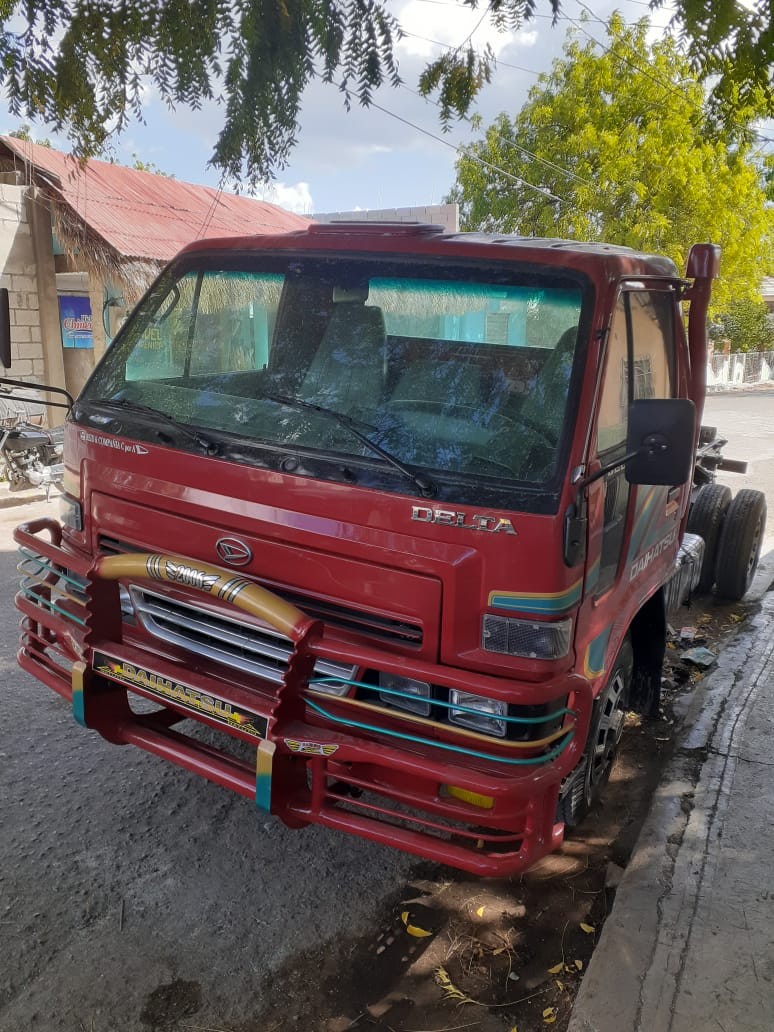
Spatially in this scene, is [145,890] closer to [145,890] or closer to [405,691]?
[145,890]

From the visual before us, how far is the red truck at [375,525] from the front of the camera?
261cm

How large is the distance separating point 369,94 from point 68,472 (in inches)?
74.0

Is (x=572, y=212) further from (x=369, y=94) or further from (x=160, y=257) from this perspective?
(x=369, y=94)

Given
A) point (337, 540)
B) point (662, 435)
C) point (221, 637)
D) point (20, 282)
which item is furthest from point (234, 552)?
point (20, 282)

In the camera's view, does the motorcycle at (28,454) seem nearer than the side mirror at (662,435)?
No

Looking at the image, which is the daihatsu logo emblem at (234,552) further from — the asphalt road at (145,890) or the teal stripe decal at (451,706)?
the asphalt road at (145,890)

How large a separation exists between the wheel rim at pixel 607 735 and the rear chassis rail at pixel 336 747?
2.36 feet

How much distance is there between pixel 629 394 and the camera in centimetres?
332

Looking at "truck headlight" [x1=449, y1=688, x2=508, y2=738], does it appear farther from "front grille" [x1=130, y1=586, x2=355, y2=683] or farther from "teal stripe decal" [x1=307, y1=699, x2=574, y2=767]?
"front grille" [x1=130, y1=586, x2=355, y2=683]

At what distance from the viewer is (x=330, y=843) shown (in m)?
3.51

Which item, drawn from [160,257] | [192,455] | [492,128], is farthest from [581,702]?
[492,128]

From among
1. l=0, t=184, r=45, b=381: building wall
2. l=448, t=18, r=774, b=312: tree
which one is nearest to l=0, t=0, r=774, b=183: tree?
l=0, t=184, r=45, b=381: building wall

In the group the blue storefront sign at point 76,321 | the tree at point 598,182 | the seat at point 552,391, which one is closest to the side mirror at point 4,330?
the seat at point 552,391

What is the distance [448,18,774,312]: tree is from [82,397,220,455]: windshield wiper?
529 inches
